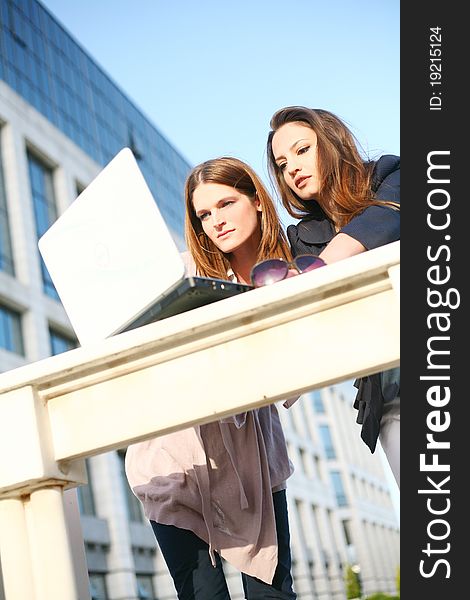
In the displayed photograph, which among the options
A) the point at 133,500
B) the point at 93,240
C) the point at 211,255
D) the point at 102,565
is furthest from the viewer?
the point at 133,500

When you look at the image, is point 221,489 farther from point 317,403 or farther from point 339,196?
point 317,403

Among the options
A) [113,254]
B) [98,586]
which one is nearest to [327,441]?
[98,586]

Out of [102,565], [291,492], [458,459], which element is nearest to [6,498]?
[458,459]

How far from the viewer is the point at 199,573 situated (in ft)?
7.11

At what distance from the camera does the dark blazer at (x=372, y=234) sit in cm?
199

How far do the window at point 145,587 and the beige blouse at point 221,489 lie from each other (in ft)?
74.1

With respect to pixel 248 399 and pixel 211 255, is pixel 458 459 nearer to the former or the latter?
pixel 248 399

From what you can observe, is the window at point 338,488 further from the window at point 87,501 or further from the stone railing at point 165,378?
the stone railing at point 165,378

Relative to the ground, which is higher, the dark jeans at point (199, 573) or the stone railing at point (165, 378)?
the stone railing at point (165, 378)

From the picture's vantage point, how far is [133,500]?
2547 centimetres

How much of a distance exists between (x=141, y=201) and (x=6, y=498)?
58cm

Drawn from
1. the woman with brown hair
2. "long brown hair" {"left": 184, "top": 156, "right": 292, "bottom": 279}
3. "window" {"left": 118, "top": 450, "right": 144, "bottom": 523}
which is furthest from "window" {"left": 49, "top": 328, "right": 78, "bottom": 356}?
the woman with brown hair

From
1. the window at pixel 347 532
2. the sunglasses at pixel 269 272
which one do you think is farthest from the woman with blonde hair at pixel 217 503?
the window at pixel 347 532

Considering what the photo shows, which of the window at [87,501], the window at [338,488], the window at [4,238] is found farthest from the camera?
the window at [338,488]
